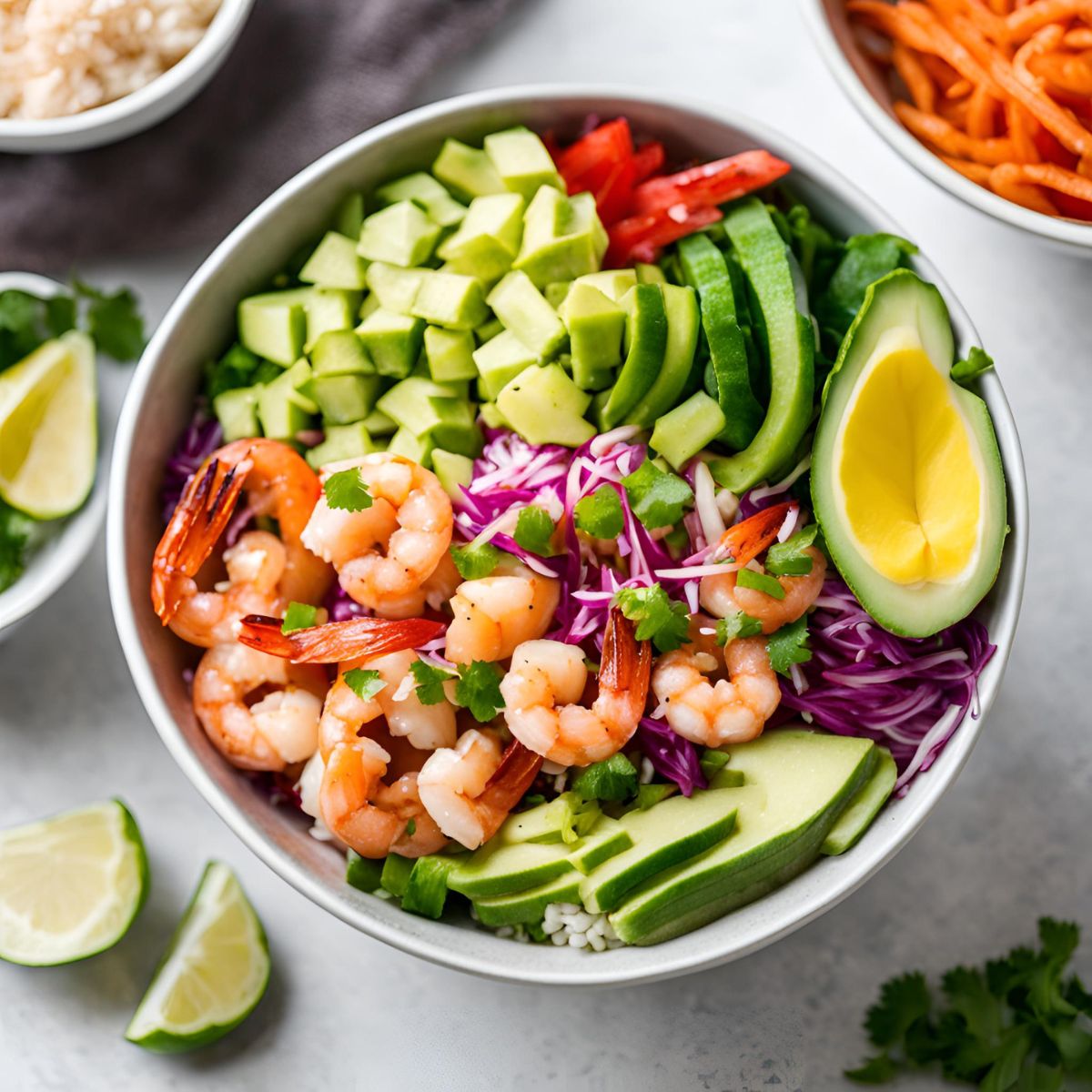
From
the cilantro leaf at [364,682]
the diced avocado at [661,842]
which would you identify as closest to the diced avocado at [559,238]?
the cilantro leaf at [364,682]

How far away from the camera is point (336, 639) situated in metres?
2.46

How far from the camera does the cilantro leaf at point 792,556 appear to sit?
2398 mm

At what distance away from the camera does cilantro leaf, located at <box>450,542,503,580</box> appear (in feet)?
8.06

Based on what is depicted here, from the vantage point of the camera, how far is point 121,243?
3174 millimetres

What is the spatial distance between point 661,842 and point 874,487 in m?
0.82

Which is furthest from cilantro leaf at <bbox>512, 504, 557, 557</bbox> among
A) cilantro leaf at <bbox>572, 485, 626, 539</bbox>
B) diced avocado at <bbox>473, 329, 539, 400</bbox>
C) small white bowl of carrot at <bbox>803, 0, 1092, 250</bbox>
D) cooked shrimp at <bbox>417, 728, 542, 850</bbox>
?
small white bowl of carrot at <bbox>803, 0, 1092, 250</bbox>

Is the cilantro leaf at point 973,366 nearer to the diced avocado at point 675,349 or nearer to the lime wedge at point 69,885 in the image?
the diced avocado at point 675,349

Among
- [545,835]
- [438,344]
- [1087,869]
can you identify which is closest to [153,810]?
[545,835]

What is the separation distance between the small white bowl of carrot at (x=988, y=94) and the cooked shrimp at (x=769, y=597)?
3.10 ft

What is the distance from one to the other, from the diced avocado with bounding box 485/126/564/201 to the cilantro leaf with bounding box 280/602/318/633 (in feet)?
3.32

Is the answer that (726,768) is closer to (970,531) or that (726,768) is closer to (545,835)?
(545,835)

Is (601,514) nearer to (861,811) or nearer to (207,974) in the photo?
(861,811)

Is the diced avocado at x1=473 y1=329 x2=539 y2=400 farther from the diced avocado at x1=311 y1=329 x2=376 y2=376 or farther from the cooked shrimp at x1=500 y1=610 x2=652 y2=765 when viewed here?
the cooked shrimp at x1=500 y1=610 x2=652 y2=765

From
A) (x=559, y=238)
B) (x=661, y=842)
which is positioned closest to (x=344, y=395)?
(x=559, y=238)
